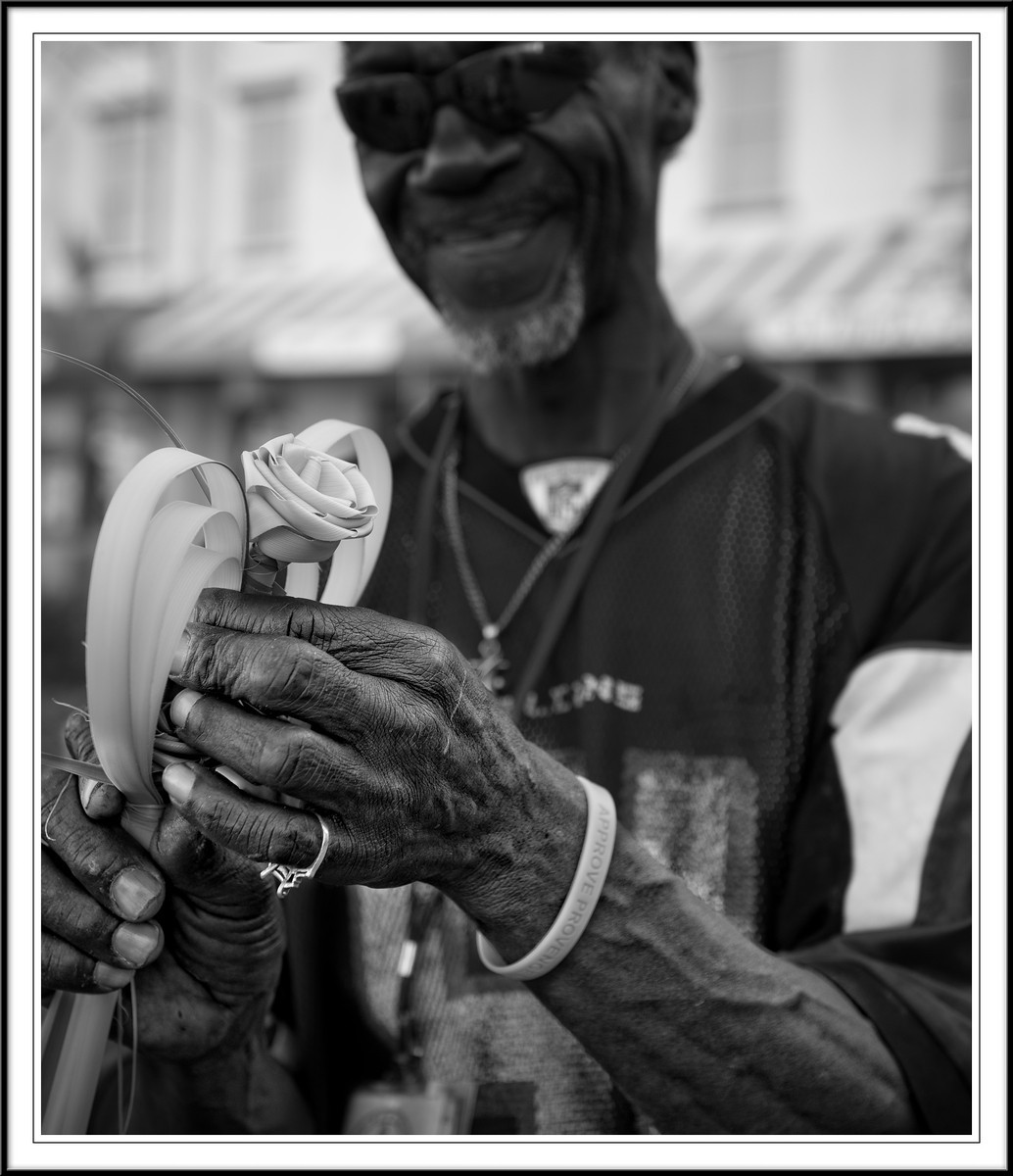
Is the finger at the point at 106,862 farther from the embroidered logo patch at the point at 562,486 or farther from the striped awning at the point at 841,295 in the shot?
the striped awning at the point at 841,295

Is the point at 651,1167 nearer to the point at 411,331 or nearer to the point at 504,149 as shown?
the point at 504,149

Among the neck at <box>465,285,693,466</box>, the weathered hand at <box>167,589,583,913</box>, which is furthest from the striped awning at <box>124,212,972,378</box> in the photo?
the weathered hand at <box>167,589,583,913</box>

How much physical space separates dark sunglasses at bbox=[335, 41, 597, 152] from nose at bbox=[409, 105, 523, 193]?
14 mm

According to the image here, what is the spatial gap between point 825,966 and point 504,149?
131cm

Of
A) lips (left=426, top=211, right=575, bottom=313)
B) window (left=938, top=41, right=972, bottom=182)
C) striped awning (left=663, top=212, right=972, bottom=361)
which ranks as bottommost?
lips (left=426, top=211, right=575, bottom=313)

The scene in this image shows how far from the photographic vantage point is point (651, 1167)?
1356 mm

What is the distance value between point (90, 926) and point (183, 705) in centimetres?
36

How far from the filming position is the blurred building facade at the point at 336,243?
30.0ft

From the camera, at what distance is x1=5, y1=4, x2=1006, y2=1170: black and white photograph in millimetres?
1044

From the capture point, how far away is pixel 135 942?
3.93 ft

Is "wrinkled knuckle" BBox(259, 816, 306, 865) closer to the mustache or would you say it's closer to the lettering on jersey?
the lettering on jersey

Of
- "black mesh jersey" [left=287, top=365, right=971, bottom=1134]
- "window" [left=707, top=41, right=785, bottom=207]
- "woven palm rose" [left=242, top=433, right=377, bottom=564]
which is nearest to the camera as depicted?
"woven palm rose" [left=242, top=433, right=377, bottom=564]

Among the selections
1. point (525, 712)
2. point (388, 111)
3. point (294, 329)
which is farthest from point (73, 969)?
point (294, 329)

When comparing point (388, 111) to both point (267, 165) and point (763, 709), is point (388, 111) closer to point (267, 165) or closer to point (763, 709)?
point (763, 709)
